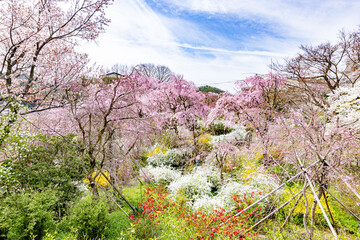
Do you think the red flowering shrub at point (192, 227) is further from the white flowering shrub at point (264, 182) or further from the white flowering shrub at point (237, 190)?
the white flowering shrub at point (264, 182)

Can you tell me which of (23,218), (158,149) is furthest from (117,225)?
(158,149)

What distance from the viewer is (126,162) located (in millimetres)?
6398

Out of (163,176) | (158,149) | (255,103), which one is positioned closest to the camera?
(163,176)

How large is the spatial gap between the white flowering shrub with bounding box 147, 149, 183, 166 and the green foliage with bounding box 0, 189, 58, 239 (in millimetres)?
5375

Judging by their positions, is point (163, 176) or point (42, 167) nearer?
point (42, 167)

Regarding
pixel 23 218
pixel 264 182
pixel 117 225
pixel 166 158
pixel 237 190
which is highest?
pixel 23 218

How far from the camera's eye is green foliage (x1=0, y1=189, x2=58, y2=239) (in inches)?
113

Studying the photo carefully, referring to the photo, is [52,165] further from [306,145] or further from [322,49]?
[322,49]

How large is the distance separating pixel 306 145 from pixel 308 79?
13.6 meters

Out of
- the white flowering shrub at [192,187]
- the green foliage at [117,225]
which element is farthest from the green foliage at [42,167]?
the white flowering shrub at [192,187]

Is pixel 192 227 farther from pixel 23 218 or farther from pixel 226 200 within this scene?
pixel 23 218

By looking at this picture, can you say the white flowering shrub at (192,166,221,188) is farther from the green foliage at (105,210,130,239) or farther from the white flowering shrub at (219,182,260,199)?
the green foliage at (105,210,130,239)

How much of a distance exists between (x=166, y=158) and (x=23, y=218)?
6040 millimetres

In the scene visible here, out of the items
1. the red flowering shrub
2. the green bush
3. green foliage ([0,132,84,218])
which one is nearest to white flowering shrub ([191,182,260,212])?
the red flowering shrub
